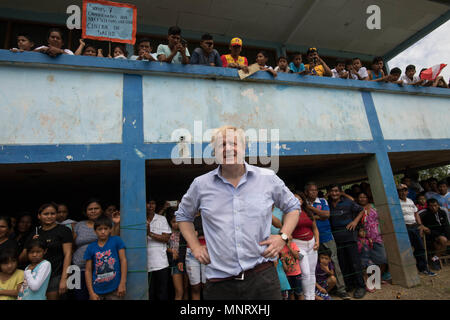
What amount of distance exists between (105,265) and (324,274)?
361 cm

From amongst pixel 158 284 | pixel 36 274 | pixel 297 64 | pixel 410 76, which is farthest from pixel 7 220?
pixel 410 76

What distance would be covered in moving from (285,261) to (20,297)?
358 centimetres

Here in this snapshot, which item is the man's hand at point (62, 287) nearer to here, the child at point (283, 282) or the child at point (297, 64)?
the child at point (283, 282)

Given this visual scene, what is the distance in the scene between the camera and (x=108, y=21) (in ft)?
14.1

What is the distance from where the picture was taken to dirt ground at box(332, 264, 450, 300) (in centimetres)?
443

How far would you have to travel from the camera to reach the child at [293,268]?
13.1 ft

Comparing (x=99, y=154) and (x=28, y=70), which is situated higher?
(x=28, y=70)

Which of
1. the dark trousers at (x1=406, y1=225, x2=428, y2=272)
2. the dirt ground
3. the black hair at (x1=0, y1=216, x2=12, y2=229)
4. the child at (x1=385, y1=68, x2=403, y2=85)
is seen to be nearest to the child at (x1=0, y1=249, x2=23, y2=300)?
the black hair at (x1=0, y1=216, x2=12, y2=229)

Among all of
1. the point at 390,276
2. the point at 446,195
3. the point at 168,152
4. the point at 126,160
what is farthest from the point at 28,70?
the point at 446,195

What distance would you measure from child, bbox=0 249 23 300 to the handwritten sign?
3372mm

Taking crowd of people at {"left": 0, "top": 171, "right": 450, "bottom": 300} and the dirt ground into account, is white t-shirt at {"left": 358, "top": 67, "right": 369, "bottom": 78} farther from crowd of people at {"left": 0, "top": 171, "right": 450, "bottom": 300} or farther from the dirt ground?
the dirt ground

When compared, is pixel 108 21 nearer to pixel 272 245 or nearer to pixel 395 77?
pixel 272 245

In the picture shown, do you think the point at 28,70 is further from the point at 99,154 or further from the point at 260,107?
the point at 260,107

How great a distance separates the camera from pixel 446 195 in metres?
6.68
